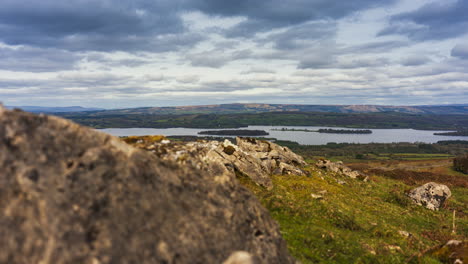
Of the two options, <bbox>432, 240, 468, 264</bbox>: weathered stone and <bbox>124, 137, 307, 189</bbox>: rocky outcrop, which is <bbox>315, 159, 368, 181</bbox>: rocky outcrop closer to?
<bbox>124, 137, 307, 189</bbox>: rocky outcrop

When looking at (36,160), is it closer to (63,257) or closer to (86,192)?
(86,192)

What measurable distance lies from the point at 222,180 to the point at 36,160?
5.86 meters

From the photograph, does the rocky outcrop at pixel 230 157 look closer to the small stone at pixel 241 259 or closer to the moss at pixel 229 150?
the moss at pixel 229 150

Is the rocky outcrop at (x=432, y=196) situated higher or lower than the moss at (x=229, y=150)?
lower

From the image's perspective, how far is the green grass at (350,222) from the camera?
16297 mm

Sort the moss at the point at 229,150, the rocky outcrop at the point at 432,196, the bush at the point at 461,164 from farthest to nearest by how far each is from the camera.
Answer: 1. the bush at the point at 461,164
2. the rocky outcrop at the point at 432,196
3. the moss at the point at 229,150

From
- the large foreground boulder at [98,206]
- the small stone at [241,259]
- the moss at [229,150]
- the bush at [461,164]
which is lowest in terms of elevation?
the bush at [461,164]

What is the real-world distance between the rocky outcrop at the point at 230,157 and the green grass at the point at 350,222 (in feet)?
4.86

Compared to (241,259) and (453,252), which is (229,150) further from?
(241,259)

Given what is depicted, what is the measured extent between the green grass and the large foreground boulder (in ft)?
24.3

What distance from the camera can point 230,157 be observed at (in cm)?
2800

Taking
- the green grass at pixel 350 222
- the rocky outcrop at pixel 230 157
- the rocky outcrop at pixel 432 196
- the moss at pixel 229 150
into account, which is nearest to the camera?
the rocky outcrop at pixel 230 157

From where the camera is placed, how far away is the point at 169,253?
722 cm

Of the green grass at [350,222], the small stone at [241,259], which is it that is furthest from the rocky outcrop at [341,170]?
the small stone at [241,259]
